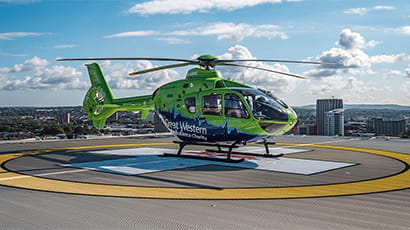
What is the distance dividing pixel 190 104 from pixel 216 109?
1.38 meters

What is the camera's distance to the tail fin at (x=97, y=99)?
20234 mm

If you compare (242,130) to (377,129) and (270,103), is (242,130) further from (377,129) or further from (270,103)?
(377,129)

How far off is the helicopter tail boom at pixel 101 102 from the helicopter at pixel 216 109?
4.71 feet

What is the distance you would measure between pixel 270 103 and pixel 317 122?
71.7ft

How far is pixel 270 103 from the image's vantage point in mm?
14078

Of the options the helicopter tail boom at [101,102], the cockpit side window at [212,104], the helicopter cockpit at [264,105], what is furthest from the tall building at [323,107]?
the cockpit side window at [212,104]

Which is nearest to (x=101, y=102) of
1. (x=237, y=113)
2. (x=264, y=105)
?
(x=237, y=113)

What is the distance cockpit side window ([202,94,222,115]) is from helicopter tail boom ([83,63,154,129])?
4.71 meters

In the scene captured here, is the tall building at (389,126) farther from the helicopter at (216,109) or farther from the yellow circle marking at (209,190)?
the yellow circle marking at (209,190)

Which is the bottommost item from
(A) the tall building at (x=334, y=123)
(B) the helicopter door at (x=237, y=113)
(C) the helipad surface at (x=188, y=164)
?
(C) the helipad surface at (x=188, y=164)

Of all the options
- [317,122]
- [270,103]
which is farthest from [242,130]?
[317,122]

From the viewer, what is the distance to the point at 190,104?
1564 centimetres

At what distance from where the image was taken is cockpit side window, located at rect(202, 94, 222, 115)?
1469 centimetres

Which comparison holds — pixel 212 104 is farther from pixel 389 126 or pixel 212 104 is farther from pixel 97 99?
pixel 389 126
